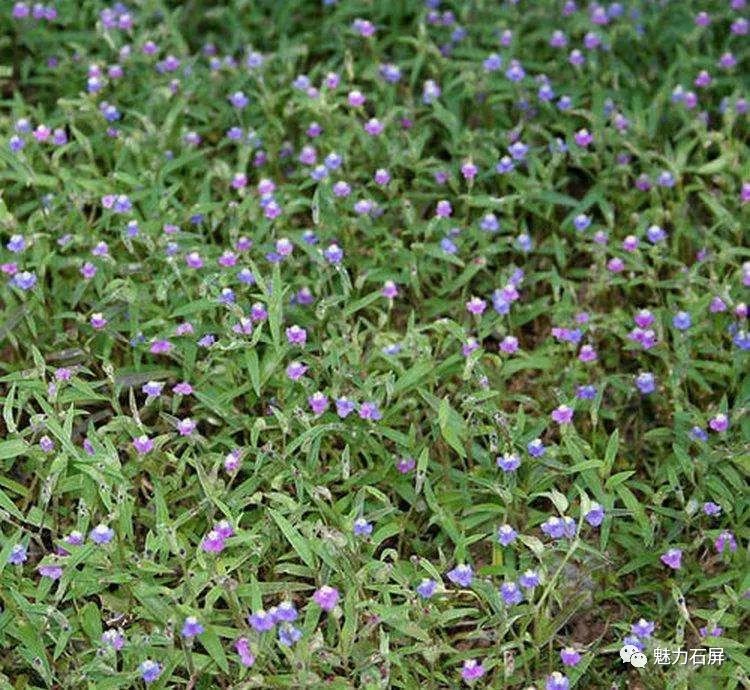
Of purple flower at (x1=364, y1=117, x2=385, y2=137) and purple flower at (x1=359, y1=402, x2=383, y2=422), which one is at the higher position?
purple flower at (x1=364, y1=117, x2=385, y2=137)

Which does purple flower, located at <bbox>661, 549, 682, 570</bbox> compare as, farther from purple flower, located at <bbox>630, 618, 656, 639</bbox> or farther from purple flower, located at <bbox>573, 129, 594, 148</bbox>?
purple flower, located at <bbox>573, 129, 594, 148</bbox>

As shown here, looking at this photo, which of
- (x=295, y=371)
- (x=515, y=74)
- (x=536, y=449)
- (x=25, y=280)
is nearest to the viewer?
(x=536, y=449)

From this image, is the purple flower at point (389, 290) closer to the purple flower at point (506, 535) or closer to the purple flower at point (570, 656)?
the purple flower at point (506, 535)

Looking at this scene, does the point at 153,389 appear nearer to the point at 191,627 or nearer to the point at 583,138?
the point at 191,627

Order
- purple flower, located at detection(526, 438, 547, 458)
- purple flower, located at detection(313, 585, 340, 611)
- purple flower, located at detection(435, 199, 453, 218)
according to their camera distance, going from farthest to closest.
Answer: purple flower, located at detection(435, 199, 453, 218) < purple flower, located at detection(526, 438, 547, 458) < purple flower, located at detection(313, 585, 340, 611)

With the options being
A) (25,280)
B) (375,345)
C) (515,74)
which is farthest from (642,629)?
(515,74)

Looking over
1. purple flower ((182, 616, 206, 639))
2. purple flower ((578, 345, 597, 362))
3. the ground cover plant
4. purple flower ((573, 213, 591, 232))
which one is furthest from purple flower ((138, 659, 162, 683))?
purple flower ((573, 213, 591, 232))

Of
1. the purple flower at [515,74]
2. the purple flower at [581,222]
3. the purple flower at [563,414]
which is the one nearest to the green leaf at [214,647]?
the purple flower at [563,414]

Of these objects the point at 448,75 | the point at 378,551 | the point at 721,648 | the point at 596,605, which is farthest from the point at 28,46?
the point at 721,648
